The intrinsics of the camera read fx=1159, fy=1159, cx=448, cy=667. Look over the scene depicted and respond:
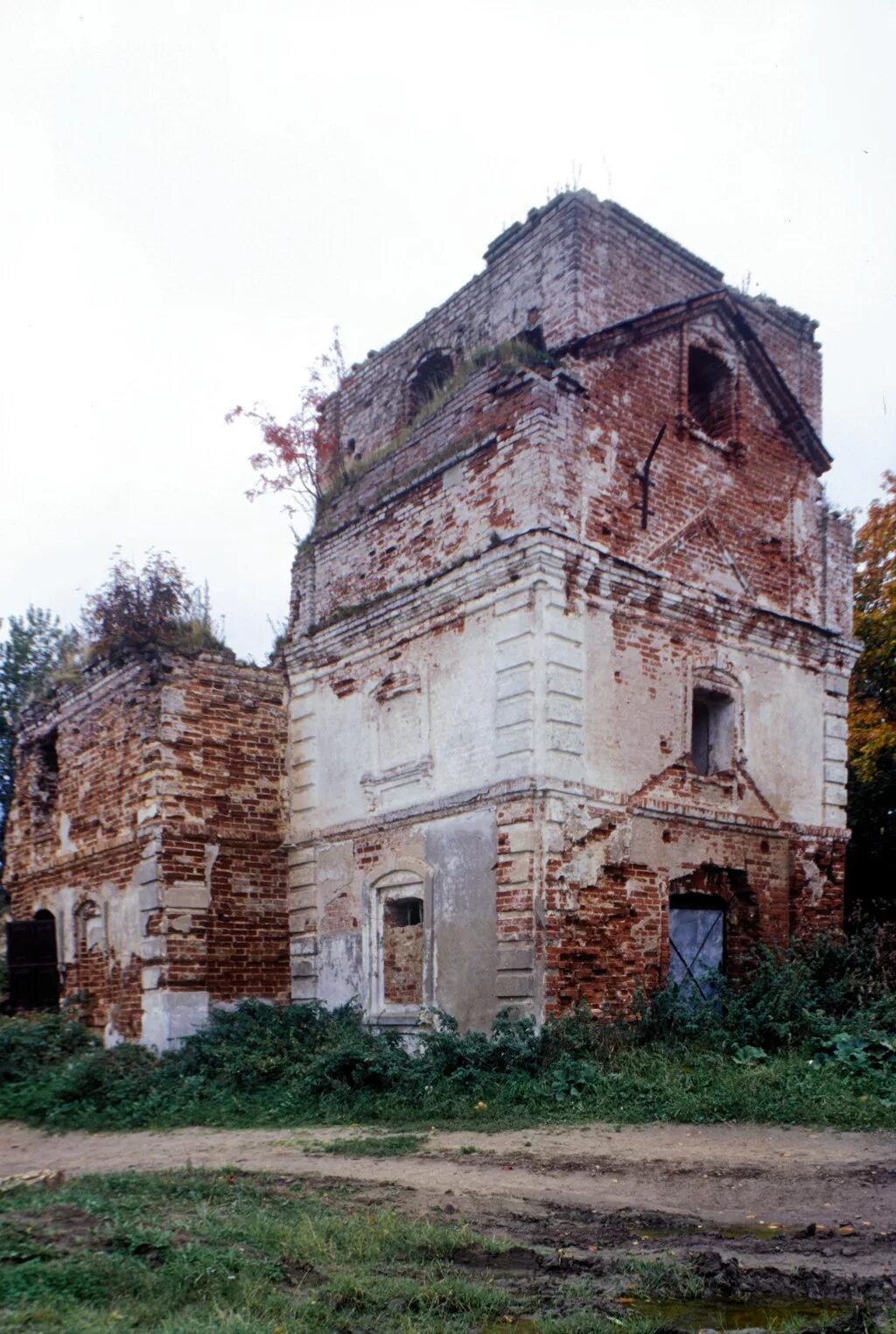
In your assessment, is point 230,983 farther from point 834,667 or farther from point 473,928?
point 834,667

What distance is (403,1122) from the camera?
1037 cm

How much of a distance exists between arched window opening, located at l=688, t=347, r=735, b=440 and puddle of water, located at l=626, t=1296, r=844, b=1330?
37.5ft

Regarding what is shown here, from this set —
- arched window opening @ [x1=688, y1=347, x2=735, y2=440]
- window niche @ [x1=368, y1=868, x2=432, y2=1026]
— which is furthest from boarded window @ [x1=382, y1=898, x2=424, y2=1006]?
arched window opening @ [x1=688, y1=347, x2=735, y2=440]

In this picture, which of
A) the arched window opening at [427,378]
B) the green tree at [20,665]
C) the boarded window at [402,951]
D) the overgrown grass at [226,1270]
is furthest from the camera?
the green tree at [20,665]

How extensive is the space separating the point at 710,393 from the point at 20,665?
19.3 m

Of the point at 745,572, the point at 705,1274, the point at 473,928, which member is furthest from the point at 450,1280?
the point at 745,572

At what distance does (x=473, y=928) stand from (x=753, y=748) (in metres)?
4.23

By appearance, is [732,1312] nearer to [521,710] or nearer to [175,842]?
[521,710]

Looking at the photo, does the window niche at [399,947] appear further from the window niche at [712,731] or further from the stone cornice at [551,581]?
the window niche at [712,731]

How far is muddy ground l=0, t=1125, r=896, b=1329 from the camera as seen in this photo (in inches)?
205

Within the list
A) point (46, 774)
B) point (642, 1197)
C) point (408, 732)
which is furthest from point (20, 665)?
point (642, 1197)

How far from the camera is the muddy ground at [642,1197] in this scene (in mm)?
5199

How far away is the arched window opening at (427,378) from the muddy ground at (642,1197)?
1000 centimetres

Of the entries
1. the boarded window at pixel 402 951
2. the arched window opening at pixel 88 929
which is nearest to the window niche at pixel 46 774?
the arched window opening at pixel 88 929
